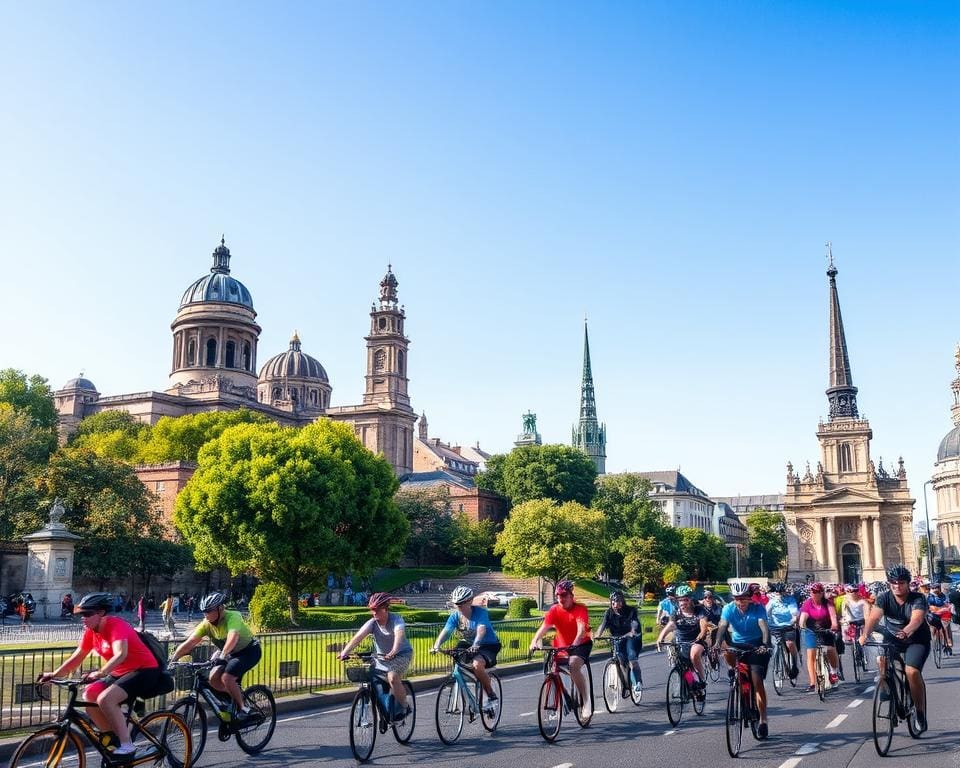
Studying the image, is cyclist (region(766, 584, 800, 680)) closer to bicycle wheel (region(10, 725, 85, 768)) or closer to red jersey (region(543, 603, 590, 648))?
red jersey (region(543, 603, 590, 648))

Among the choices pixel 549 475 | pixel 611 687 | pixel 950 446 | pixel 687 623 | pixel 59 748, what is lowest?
pixel 611 687

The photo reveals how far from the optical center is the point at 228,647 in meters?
11.4

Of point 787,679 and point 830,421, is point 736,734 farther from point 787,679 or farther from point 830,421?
point 830,421

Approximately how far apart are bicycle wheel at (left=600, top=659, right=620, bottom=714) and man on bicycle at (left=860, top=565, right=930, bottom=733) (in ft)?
16.5

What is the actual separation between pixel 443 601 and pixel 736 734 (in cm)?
5719

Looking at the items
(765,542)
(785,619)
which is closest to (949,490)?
(765,542)

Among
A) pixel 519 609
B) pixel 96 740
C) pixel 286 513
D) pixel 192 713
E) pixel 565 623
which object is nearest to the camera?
pixel 96 740

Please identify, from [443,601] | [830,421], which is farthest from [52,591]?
[830,421]

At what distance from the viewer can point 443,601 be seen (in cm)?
6738

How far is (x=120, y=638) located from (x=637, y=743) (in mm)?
6833

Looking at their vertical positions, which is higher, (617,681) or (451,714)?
(451,714)

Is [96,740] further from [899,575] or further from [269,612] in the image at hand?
[269,612]

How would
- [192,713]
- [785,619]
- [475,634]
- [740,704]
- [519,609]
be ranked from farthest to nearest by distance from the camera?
[519,609], [785,619], [475,634], [740,704], [192,713]

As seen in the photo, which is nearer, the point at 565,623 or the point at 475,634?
the point at 475,634
